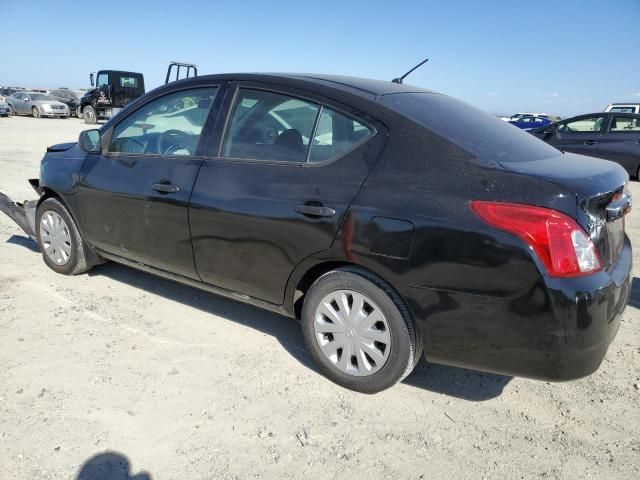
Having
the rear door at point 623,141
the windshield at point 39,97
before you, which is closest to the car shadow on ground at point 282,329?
the rear door at point 623,141

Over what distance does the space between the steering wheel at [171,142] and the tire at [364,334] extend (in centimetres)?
139

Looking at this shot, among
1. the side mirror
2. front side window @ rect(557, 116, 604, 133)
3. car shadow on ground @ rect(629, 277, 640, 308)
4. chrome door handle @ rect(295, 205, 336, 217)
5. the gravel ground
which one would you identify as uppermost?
front side window @ rect(557, 116, 604, 133)

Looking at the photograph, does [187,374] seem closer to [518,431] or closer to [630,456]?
[518,431]

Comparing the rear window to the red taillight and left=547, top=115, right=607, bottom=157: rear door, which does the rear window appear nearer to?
the red taillight

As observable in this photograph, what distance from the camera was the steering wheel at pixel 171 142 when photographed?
3.37 m

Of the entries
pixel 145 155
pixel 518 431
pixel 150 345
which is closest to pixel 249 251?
pixel 150 345

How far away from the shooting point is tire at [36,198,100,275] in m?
4.11

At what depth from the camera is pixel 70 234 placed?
412 cm

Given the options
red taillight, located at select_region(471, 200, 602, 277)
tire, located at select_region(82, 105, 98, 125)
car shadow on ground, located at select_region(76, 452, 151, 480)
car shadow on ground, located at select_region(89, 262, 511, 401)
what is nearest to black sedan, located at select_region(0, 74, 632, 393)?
red taillight, located at select_region(471, 200, 602, 277)

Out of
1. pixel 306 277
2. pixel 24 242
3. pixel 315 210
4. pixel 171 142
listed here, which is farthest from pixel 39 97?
pixel 315 210

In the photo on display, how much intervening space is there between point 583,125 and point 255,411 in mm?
10806

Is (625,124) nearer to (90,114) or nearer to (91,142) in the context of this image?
(91,142)

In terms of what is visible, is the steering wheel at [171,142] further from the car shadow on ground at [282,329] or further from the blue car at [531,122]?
the blue car at [531,122]

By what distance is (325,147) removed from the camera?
2723 mm
